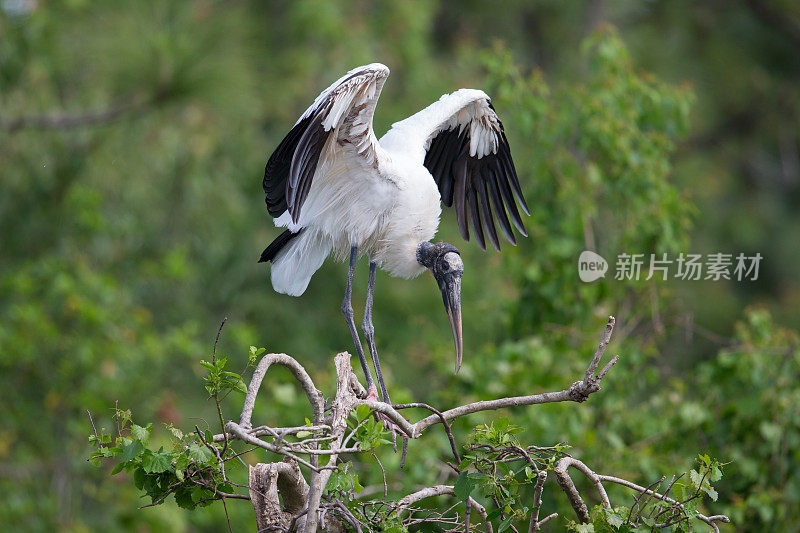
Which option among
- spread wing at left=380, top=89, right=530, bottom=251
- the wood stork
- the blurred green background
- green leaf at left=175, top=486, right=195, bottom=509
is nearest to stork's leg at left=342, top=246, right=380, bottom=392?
the wood stork

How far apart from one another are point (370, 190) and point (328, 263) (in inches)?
205

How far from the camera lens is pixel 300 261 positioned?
3.47 m

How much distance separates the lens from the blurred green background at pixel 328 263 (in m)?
4.30

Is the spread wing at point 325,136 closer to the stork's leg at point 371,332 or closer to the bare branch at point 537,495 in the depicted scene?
the stork's leg at point 371,332

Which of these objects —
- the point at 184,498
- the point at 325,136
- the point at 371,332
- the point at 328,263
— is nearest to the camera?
the point at 184,498

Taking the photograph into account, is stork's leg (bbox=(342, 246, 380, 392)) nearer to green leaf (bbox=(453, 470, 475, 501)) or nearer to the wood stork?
the wood stork

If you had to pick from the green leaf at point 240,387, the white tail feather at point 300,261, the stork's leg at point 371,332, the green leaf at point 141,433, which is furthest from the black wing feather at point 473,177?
the green leaf at point 141,433

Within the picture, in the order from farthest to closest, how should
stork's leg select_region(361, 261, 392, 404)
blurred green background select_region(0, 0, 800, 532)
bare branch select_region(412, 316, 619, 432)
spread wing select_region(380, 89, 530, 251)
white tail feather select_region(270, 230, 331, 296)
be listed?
blurred green background select_region(0, 0, 800, 532) < spread wing select_region(380, 89, 530, 251) < white tail feather select_region(270, 230, 331, 296) < stork's leg select_region(361, 261, 392, 404) < bare branch select_region(412, 316, 619, 432)

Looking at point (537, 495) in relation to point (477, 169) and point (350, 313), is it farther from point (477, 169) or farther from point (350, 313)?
point (477, 169)

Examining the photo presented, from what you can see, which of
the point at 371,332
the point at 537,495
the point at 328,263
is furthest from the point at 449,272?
the point at 328,263

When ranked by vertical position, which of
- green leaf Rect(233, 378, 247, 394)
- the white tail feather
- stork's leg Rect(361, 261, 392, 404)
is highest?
the white tail feather

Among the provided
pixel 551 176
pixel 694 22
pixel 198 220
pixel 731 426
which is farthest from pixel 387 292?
pixel 694 22

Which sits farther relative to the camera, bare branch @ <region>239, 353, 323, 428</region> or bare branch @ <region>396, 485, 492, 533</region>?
bare branch @ <region>396, 485, 492, 533</region>

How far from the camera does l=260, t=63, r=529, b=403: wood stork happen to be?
2.93m
